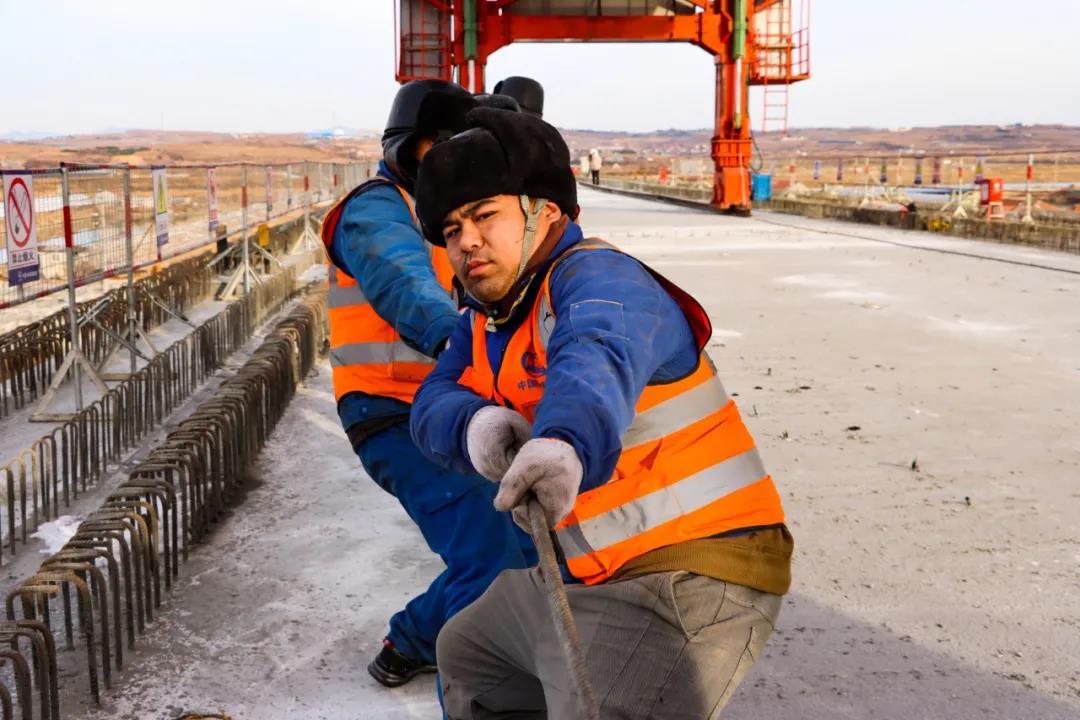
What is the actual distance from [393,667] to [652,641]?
6.32 feet

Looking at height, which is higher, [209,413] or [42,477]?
[209,413]

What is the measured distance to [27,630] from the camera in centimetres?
351

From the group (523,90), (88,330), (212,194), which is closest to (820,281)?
(212,194)

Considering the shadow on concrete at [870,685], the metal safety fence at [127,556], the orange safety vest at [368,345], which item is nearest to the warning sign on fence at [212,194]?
the metal safety fence at [127,556]

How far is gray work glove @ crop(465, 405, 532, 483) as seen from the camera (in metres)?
A: 2.01

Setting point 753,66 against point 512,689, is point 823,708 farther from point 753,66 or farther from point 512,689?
point 753,66

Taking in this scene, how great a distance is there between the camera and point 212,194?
46.7 feet

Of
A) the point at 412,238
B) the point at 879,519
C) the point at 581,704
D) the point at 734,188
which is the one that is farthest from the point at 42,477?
the point at 734,188

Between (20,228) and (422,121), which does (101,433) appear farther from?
(422,121)

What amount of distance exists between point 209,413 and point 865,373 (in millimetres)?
4837

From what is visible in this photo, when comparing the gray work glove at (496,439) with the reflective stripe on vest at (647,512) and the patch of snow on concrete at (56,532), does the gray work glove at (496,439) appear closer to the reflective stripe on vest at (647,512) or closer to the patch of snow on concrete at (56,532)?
the reflective stripe on vest at (647,512)

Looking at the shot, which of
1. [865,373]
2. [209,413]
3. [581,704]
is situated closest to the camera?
[581,704]

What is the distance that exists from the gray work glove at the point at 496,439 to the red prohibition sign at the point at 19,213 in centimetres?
701

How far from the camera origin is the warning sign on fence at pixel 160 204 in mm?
11477
